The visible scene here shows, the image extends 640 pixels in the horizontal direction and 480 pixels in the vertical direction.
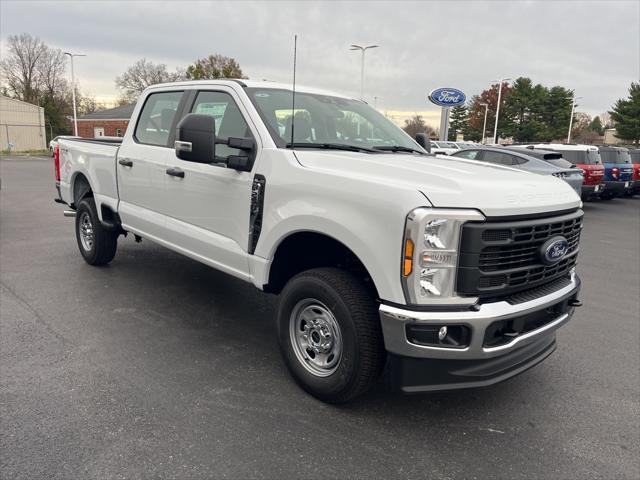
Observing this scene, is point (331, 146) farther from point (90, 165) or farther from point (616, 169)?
point (616, 169)

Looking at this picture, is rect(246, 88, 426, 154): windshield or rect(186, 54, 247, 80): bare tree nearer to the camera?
rect(246, 88, 426, 154): windshield

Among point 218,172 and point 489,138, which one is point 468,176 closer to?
point 218,172

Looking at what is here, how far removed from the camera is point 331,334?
10.4 ft

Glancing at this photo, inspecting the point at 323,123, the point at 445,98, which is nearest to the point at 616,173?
the point at 445,98

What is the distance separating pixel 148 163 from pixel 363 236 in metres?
2.74

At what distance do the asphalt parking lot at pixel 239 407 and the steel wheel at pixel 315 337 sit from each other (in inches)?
10.0

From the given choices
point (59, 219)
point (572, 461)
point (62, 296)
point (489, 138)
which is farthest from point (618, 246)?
point (489, 138)

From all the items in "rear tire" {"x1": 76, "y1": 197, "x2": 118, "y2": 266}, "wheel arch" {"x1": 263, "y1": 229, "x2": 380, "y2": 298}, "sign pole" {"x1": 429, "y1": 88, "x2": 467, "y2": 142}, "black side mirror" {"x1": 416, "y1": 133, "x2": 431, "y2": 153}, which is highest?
"sign pole" {"x1": 429, "y1": 88, "x2": 467, "y2": 142}

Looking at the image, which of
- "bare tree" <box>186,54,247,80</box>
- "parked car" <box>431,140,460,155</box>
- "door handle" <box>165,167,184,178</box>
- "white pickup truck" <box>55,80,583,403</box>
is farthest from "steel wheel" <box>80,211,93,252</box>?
"bare tree" <box>186,54,247,80</box>

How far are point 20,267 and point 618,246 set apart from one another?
10.1 metres

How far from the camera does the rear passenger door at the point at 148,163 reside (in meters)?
4.58

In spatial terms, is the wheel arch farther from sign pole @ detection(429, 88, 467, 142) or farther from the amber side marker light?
sign pole @ detection(429, 88, 467, 142)

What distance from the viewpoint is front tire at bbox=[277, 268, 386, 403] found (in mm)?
2924

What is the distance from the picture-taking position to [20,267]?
20.4ft
